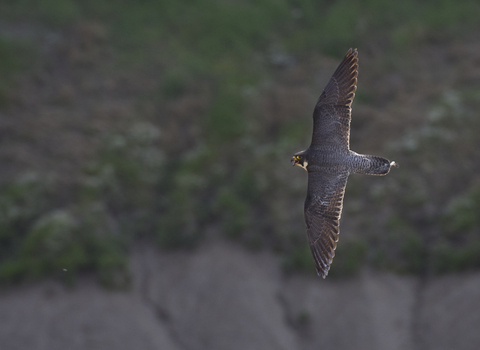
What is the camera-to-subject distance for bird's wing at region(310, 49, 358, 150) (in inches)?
308

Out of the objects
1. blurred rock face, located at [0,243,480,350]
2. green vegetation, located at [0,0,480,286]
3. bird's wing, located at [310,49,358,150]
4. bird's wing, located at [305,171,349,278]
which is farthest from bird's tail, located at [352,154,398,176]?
green vegetation, located at [0,0,480,286]

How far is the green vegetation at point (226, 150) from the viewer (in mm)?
15023

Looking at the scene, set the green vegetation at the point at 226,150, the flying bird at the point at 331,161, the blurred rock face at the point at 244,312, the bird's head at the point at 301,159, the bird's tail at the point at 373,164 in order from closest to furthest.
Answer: the bird's tail at the point at 373,164, the flying bird at the point at 331,161, the bird's head at the point at 301,159, the blurred rock face at the point at 244,312, the green vegetation at the point at 226,150

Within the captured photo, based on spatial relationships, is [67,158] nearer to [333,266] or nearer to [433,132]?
[333,266]

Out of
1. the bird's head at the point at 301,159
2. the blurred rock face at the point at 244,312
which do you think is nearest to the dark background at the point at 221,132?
the blurred rock face at the point at 244,312

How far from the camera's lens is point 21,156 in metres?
16.7

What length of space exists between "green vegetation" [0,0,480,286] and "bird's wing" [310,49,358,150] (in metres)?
7.43

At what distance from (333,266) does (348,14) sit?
34.8 feet

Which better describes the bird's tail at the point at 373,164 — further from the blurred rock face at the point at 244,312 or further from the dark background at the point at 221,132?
the dark background at the point at 221,132

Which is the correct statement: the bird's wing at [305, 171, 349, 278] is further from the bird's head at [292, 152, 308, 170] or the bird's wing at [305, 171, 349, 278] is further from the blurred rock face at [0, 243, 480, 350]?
the blurred rock face at [0, 243, 480, 350]

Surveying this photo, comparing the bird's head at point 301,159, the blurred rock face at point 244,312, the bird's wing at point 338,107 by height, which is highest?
the bird's wing at point 338,107

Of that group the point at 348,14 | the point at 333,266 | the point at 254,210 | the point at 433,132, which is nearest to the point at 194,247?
the point at 254,210

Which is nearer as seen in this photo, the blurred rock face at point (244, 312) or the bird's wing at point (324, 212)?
the bird's wing at point (324, 212)

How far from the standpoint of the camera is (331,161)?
8008mm
